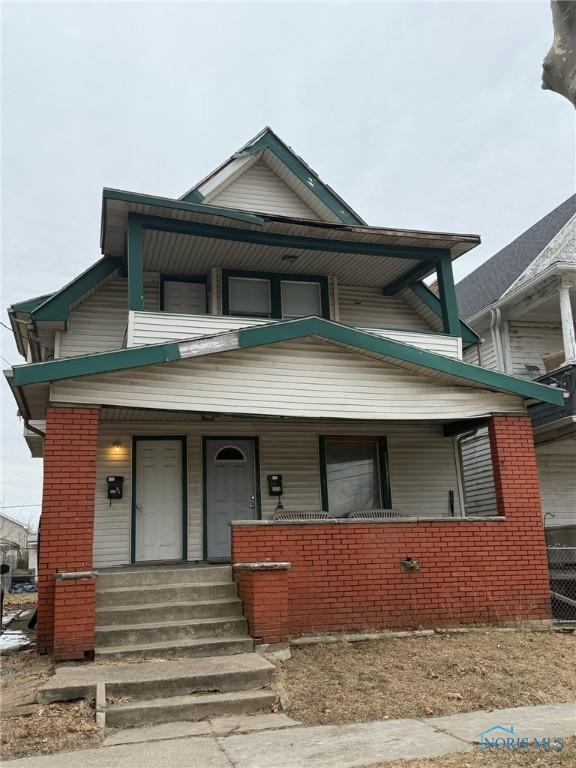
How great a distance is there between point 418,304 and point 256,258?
3689 millimetres

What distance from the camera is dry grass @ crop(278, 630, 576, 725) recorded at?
6.30m

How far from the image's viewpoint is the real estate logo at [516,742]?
493 cm

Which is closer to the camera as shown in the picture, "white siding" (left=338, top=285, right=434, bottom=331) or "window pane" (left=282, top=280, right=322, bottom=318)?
"window pane" (left=282, top=280, right=322, bottom=318)

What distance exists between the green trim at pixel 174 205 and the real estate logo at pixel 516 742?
27.4ft

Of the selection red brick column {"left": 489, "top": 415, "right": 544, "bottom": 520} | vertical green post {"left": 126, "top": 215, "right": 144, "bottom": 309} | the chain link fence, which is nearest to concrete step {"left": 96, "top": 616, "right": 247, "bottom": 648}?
red brick column {"left": 489, "top": 415, "right": 544, "bottom": 520}

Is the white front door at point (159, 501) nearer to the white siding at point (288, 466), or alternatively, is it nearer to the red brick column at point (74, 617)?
the white siding at point (288, 466)

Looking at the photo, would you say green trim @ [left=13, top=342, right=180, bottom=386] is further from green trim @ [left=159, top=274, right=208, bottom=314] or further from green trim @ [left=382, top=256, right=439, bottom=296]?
green trim @ [left=382, top=256, right=439, bottom=296]

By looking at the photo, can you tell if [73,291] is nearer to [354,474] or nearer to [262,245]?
[262,245]

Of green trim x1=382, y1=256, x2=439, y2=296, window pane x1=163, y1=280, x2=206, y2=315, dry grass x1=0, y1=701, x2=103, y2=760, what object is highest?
green trim x1=382, y1=256, x2=439, y2=296

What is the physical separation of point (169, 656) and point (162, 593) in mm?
1135

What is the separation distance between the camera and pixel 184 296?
13.1m

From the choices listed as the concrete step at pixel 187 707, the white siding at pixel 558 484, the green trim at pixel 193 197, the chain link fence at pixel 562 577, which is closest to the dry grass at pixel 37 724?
the concrete step at pixel 187 707

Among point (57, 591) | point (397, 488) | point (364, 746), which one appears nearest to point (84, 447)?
point (57, 591)

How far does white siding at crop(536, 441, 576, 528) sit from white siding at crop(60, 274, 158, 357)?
8.87 metres
